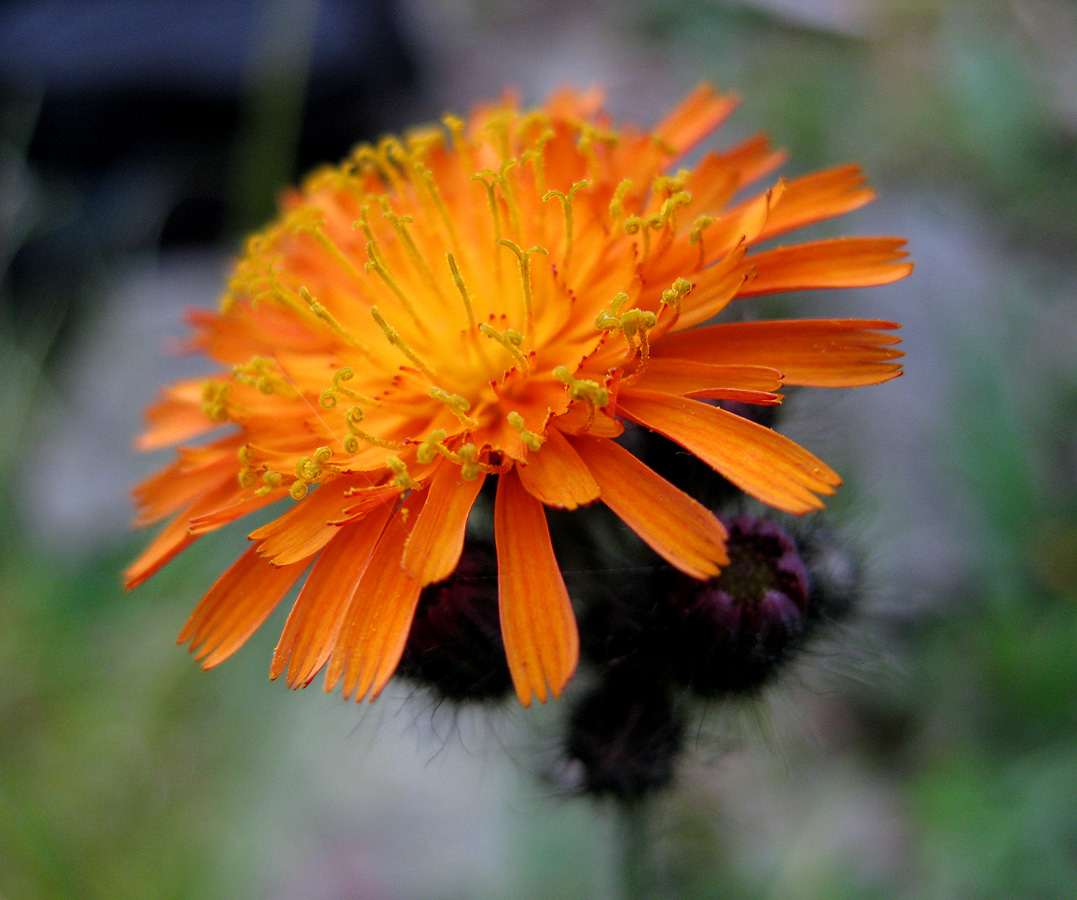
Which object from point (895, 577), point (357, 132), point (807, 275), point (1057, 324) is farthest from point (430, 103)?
point (807, 275)

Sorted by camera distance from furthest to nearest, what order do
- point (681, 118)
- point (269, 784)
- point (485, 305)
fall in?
point (269, 784), point (681, 118), point (485, 305)

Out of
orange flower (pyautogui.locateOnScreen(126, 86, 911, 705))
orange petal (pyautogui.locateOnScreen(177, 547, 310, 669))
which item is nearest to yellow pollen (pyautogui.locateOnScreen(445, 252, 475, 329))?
orange flower (pyautogui.locateOnScreen(126, 86, 911, 705))

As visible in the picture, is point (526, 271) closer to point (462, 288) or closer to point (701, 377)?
point (462, 288)

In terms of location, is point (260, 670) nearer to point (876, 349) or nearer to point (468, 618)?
point (468, 618)

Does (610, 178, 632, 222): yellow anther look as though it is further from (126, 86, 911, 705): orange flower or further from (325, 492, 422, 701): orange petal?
(325, 492, 422, 701): orange petal

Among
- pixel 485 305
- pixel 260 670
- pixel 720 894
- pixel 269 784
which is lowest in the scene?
pixel 720 894

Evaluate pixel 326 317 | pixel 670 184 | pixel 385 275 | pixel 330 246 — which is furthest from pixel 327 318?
pixel 670 184
